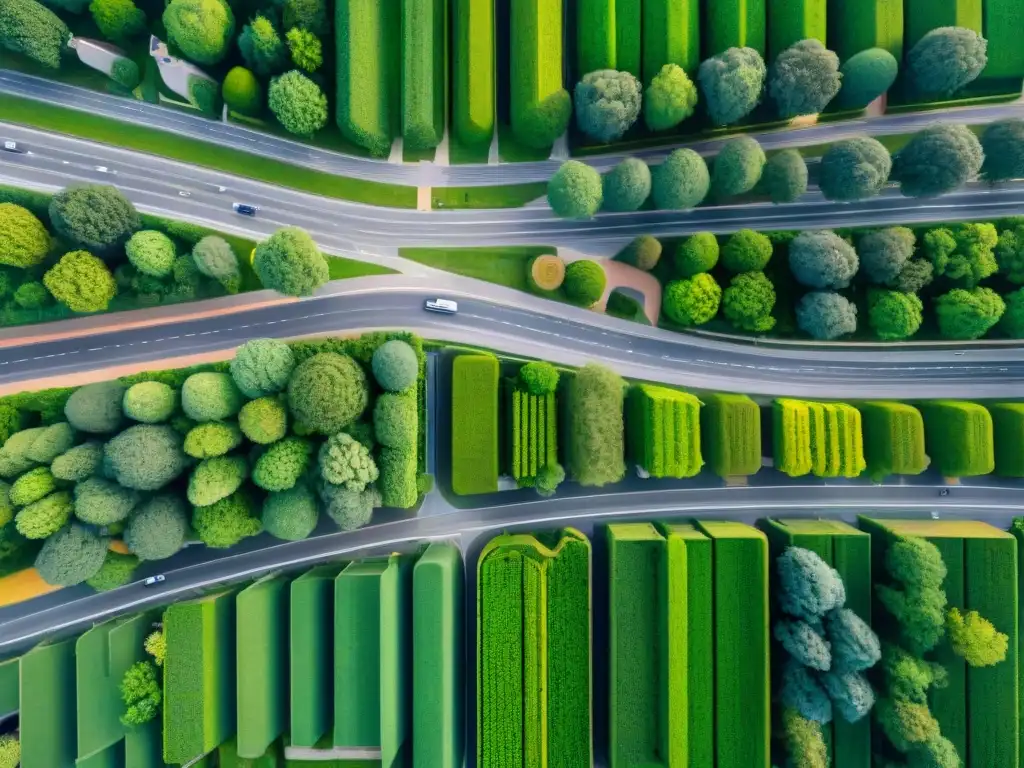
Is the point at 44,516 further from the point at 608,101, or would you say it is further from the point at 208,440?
the point at 608,101

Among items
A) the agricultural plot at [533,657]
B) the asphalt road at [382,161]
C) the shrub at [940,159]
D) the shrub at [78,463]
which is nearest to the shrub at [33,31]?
the asphalt road at [382,161]

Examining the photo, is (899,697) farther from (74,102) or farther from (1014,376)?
(74,102)

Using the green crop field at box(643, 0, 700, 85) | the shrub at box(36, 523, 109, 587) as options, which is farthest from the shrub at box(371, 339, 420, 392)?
the green crop field at box(643, 0, 700, 85)

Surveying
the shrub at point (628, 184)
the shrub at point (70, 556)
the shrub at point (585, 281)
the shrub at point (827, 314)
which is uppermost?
the shrub at point (628, 184)

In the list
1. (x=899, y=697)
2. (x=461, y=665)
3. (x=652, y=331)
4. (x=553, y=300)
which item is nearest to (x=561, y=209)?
(x=553, y=300)

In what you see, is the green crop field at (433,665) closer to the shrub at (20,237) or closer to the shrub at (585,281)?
the shrub at (585,281)
